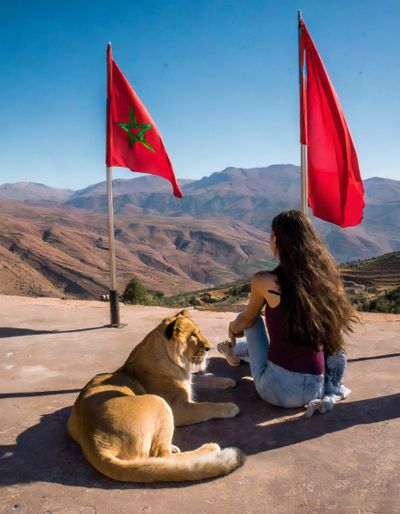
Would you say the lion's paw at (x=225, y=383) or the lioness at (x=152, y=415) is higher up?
the lioness at (x=152, y=415)

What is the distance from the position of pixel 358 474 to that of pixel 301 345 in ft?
3.37

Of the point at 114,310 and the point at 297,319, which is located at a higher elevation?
the point at 297,319

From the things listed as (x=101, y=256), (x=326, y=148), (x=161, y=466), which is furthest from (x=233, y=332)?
(x=101, y=256)

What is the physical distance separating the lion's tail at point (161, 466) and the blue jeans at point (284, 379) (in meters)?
1.07

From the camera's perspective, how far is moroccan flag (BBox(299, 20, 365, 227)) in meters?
5.66

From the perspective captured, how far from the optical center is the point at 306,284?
3629 millimetres

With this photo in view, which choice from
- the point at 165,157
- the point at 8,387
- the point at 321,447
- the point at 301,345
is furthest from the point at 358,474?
the point at 165,157

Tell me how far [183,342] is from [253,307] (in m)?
0.66

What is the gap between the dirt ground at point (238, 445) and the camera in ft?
8.94

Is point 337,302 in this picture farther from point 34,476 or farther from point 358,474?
point 34,476

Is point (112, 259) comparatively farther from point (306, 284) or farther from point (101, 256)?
point (101, 256)

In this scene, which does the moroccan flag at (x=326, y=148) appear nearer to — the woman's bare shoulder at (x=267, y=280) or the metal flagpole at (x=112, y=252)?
the woman's bare shoulder at (x=267, y=280)

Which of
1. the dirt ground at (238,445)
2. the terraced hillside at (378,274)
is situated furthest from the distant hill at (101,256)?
the dirt ground at (238,445)

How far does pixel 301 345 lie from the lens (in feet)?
12.3
